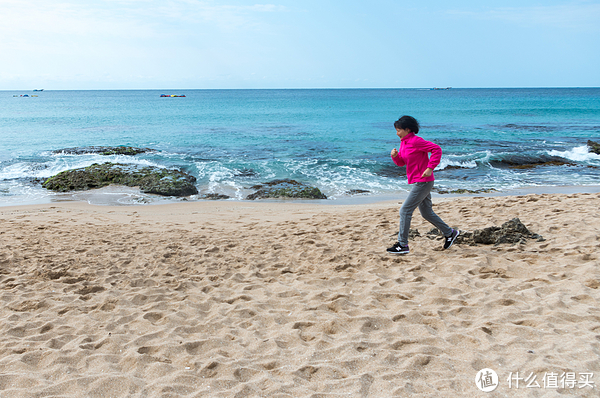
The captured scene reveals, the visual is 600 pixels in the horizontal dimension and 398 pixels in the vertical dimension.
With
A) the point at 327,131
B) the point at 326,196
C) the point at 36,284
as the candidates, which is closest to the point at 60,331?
the point at 36,284

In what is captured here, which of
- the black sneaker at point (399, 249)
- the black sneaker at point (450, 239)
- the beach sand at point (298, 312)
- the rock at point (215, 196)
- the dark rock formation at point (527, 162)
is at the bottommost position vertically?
the rock at point (215, 196)

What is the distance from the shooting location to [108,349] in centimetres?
342

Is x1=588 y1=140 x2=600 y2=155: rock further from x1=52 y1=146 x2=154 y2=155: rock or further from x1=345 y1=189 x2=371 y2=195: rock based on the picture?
x1=52 y1=146 x2=154 y2=155: rock

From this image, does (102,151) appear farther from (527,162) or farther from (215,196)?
(527,162)

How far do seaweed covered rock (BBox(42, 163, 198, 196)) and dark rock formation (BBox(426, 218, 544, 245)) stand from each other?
9437 millimetres

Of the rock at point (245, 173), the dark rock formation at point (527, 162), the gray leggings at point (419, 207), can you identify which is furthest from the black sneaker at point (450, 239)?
the dark rock formation at point (527, 162)

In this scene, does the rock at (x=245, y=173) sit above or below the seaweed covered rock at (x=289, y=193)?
above

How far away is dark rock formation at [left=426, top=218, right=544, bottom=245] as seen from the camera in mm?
5754

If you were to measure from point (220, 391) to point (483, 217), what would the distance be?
6.17 metres

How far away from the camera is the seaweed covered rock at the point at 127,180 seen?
1302cm

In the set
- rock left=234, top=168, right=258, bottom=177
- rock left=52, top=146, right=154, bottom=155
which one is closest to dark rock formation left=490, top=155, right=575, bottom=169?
rock left=234, top=168, right=258, bottom=177

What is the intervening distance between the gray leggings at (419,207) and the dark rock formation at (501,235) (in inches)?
22.3

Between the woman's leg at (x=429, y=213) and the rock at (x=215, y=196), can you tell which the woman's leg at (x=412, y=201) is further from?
the rock at (x=215, y=196)

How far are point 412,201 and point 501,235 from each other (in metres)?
1.65
